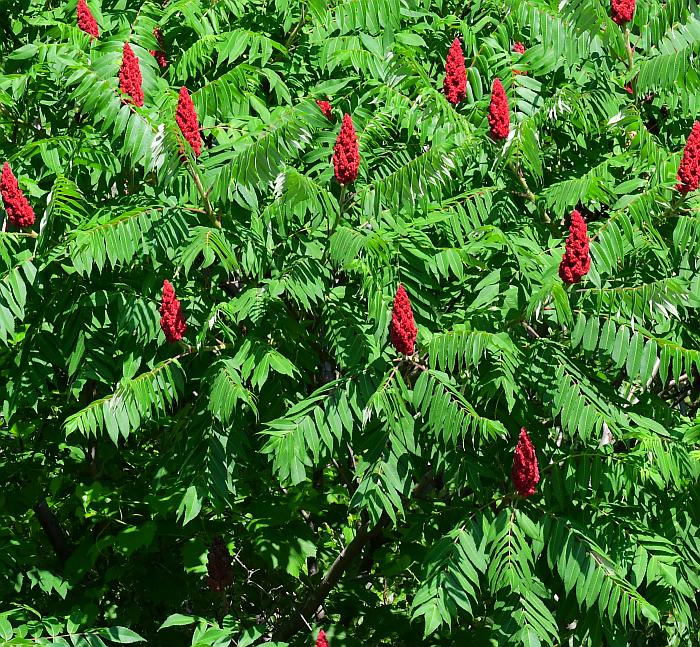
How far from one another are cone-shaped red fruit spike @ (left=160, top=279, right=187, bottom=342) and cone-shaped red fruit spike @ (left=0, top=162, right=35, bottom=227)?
0.82 meters

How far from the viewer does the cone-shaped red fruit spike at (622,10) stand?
4926 millimetres

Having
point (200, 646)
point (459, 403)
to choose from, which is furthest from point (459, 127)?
point (200, 646)

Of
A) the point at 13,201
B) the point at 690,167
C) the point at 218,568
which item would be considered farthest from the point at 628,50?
the point at 218,568

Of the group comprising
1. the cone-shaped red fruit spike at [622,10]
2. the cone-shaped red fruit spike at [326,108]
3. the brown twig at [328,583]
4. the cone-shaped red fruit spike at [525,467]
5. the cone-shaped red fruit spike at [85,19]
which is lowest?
the brown twig at [328,583]

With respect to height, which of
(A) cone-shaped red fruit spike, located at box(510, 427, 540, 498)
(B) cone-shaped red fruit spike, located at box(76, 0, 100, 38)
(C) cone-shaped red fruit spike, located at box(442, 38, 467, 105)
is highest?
(B) cone-shaped red fruit spike, located at box(76, 0, 100, 38)

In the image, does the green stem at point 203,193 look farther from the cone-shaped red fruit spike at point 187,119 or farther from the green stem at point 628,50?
the green stem at point 628,50

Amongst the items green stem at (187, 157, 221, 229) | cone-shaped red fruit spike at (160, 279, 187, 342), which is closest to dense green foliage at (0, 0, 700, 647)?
green stem at (187, 157, 221, 229)

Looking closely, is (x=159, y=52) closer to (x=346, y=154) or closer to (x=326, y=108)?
(x=326, y=108)

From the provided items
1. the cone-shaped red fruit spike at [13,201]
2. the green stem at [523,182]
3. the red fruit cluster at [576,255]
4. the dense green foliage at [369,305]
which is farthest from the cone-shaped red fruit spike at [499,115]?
the cone-shaped red fruit spike at [13,201]

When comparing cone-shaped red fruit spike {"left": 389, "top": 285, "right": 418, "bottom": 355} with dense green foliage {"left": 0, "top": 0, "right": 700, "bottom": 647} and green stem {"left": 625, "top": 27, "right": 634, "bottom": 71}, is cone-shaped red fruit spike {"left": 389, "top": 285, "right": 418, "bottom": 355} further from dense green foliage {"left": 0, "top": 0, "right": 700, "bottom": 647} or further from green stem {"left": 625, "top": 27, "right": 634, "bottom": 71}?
green stem {"left": 625, "top": 27, "right": 634, "bottom": 71}

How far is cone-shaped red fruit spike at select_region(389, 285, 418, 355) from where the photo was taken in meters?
3.81

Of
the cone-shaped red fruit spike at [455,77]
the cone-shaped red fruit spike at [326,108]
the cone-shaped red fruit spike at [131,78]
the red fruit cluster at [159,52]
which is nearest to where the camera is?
the cone-shaped red fruit spike at [131,78]

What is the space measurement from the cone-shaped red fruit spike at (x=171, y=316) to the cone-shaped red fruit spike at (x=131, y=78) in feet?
3.22

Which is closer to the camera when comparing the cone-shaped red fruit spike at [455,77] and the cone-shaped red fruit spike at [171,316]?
the cone-shaped red fruit spike at [171,316]
